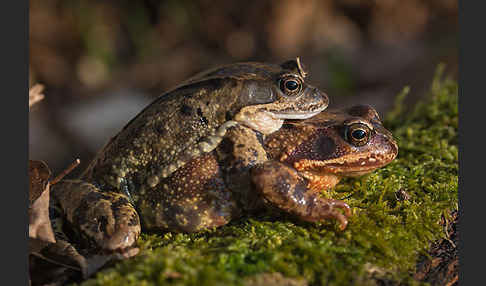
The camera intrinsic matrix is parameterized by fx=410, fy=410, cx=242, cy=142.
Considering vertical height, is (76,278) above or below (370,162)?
below

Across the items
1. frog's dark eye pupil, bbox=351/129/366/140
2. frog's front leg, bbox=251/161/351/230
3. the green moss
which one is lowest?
the green moss

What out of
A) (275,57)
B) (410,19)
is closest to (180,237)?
(275,57)

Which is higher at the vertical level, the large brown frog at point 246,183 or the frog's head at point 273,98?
the frog's head at point 273,98

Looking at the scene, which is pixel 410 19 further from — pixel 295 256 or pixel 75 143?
pixel 295 256

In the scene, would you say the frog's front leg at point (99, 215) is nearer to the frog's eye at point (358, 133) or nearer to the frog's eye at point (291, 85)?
the frog's eye at point (291, 85)

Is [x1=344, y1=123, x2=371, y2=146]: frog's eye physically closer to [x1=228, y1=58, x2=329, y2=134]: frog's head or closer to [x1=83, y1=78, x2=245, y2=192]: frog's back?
[x1=228, y1=58, x2=329, y2=134]: frog's head

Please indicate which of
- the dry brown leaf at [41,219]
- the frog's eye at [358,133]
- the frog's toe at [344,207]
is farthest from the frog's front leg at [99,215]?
the frog's eye at [358,133]

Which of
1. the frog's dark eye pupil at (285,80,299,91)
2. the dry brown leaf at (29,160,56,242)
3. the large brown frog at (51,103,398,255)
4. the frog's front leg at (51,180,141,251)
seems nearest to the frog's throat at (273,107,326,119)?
the large brown frog at (51,103,398,255)
